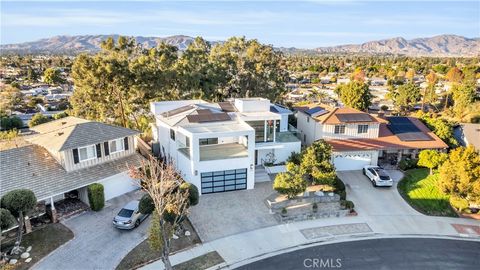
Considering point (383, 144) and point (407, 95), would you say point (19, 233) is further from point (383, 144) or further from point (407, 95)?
point (407, 95)

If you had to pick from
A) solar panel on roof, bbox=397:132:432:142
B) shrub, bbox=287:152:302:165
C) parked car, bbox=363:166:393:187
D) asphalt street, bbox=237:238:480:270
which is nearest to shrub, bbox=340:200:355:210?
asphalt street, bbox=237:238:480:270

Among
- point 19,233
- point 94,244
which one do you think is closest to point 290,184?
point 94,244

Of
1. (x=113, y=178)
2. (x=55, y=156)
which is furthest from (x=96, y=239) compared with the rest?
(x=55, y=156)

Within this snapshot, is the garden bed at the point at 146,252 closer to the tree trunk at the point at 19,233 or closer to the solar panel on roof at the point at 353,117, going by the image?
the tree trunk at the point at 19,233

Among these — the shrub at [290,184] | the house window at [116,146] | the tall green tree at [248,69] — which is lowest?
the shrub at [290,184]

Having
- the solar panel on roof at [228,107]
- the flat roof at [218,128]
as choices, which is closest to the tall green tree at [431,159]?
the flat roof at [218,128]

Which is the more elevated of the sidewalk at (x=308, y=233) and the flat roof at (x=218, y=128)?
the flat roof at (x=218, y=128)
